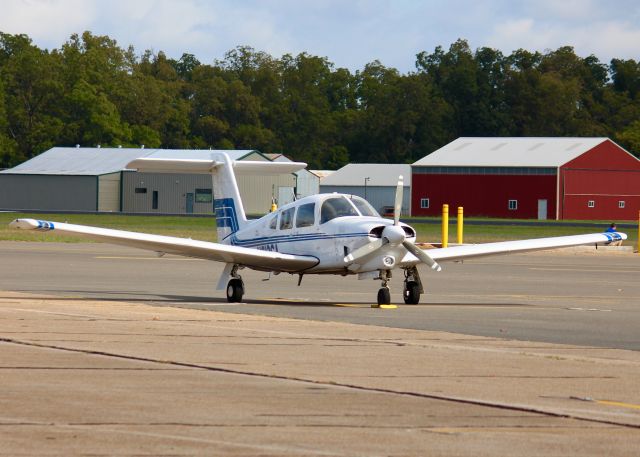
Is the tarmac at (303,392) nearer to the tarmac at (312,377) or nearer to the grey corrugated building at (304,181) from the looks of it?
the tarmac at (312,377)

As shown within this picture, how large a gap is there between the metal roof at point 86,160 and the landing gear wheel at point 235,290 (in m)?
85.7

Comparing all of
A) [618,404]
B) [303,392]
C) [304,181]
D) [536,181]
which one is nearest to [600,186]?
[536,181]

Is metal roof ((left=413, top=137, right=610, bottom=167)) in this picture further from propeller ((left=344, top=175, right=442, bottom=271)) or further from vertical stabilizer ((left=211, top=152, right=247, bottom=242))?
propeller ((left=344, top=175, right=442, bottom=271))

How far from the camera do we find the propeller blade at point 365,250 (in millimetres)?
22203

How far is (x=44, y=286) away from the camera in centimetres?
2698

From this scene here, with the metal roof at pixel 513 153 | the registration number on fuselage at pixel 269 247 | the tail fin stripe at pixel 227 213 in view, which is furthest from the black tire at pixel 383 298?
the metal roof at pixel 513 153

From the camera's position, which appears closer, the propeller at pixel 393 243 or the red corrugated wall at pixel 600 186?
the propeller at pixel 393 243

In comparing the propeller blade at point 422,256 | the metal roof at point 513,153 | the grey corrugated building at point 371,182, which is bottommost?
the propeller blade at point 422,256

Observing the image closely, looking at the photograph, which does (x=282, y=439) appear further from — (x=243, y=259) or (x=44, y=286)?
(x=44, y=286)

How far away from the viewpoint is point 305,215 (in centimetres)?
2366

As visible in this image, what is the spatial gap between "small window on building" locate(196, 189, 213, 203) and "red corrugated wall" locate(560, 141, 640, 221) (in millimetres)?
30087

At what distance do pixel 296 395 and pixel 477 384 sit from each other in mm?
1911

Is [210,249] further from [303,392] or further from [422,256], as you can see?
[303,392]

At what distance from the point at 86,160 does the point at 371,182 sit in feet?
90.3
